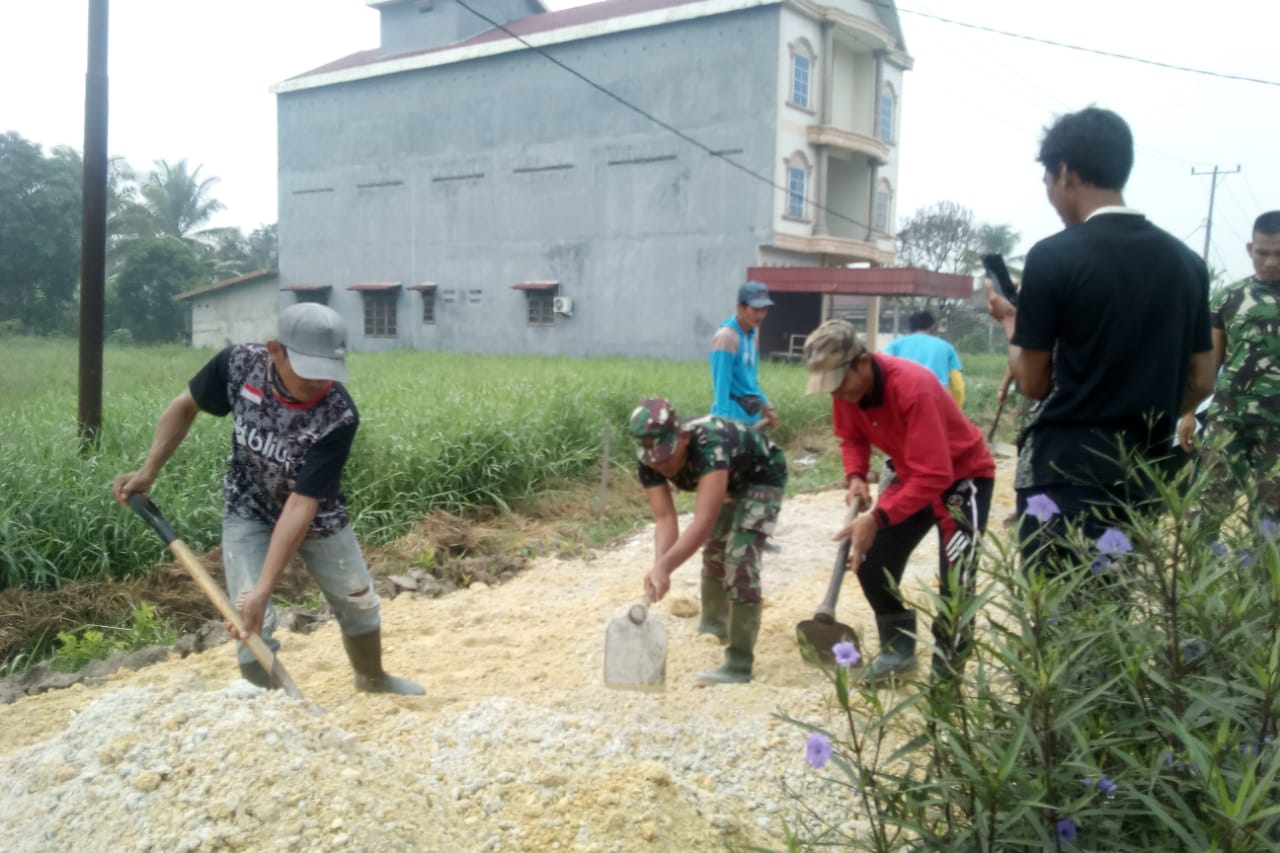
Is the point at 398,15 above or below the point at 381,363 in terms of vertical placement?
above

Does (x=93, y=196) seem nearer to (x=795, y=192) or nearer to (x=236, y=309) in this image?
(x=795, y=192)

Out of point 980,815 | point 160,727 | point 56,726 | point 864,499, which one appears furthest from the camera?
point 864,499

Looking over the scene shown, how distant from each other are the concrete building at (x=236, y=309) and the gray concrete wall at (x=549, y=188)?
93cm

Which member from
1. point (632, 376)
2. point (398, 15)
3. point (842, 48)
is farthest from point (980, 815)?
point (398, 15)

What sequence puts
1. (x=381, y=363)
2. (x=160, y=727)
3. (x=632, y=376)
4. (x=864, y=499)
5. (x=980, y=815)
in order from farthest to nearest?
(x=381, y=363)
(x=632, y=376)
(x=864, y=499)
(x=160, y=727)
(x=980, y=815)

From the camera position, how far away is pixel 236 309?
28.3 metres

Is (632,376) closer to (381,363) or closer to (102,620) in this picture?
(381,363)

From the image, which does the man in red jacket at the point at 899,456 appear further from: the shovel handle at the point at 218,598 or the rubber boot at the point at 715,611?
the shovel handle at the point at 218,598

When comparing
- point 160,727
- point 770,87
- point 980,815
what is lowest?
point 160,727

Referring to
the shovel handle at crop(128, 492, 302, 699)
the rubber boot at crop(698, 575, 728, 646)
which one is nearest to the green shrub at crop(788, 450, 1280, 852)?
the shovel handle at crop(128, 492, 302, 699)

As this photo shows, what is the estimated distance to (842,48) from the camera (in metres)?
24.2

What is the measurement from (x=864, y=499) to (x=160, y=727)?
253cm

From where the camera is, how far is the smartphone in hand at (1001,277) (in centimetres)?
288

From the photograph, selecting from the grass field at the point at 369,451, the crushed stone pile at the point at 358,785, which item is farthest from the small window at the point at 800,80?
the crushed stone pile at the point at 358,785
